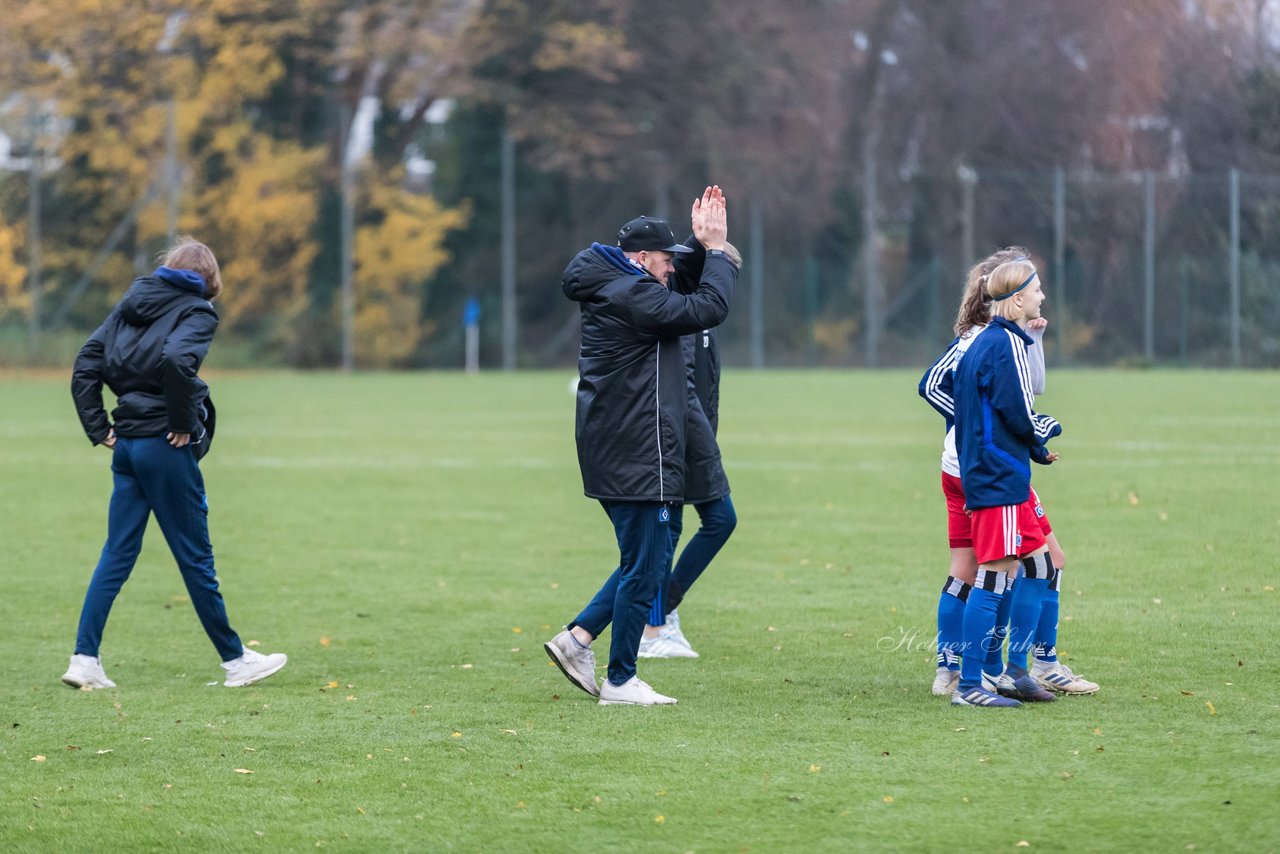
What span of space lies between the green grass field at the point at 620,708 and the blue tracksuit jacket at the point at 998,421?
83 cm

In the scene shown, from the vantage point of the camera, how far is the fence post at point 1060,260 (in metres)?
40.9

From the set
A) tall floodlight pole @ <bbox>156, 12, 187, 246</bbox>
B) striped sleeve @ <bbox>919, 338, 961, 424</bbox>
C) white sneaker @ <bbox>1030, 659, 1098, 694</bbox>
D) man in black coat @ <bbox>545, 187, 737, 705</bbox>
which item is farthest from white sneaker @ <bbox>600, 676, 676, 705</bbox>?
tall floodlight pole @ <bbox>156, 12, 187, 246</bbox>

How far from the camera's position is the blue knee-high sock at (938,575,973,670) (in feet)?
Answer: 22.6

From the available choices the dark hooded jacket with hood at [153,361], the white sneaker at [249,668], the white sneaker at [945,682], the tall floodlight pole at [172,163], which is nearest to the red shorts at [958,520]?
the white sneaker at [945,682]

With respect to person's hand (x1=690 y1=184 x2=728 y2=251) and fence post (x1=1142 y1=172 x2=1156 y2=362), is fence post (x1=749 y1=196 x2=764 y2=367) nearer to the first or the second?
fence post (x1=1142 y1=172 x2=1156 y2=362)

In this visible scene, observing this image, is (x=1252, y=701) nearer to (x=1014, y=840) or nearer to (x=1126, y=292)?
(x=1014, y=840)

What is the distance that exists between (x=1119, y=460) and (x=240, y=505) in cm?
843

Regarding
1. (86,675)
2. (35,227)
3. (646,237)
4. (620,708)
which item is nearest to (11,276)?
(35,227)

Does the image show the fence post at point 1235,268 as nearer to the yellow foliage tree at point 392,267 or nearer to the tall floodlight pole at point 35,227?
the yellow foliage tree at point 392,267

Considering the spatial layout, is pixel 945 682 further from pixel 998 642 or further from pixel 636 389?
pixel 636 389

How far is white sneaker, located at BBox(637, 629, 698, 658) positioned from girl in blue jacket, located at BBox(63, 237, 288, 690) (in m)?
1.62

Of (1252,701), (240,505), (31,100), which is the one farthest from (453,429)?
(31,100)

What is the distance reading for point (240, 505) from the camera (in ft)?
47.5

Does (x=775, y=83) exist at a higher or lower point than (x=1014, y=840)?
higher
